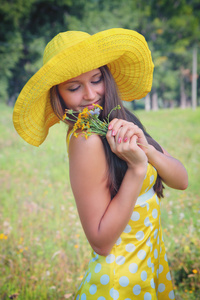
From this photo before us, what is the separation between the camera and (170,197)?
175 inches

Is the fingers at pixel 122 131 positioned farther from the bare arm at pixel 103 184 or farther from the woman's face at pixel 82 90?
the woman's face at pixel 82 90

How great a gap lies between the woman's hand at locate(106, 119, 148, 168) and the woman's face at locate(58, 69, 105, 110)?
10.0 inches

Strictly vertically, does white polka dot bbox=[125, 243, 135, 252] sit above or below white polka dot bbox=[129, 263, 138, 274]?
above

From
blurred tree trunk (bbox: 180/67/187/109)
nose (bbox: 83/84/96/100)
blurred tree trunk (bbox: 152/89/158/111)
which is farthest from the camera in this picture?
blurred tree trunk (bbox: 152/89/158/111)

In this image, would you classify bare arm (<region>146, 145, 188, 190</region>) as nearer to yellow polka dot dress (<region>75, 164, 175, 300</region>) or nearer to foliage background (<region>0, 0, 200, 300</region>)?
yellow polka dot dress (<region>75, 164, 175, 300</region>)

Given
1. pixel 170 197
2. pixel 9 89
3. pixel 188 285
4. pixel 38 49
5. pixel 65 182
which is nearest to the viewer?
pixel 188 285

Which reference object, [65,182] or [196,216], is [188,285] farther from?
[65,182]

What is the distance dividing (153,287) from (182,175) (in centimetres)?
57

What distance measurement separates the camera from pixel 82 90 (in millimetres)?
1365

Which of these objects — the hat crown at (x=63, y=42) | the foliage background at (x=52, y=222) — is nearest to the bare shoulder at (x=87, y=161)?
the hat crown at (x=63, y=42)

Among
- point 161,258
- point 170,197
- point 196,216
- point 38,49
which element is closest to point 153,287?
point 161,258

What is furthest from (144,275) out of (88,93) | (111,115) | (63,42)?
(63,42)

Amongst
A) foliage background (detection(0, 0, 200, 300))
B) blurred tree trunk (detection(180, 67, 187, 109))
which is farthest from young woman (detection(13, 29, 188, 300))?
blurred tree trunk (detection(180, 67, 187, 109))

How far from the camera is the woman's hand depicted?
44.4 inches
